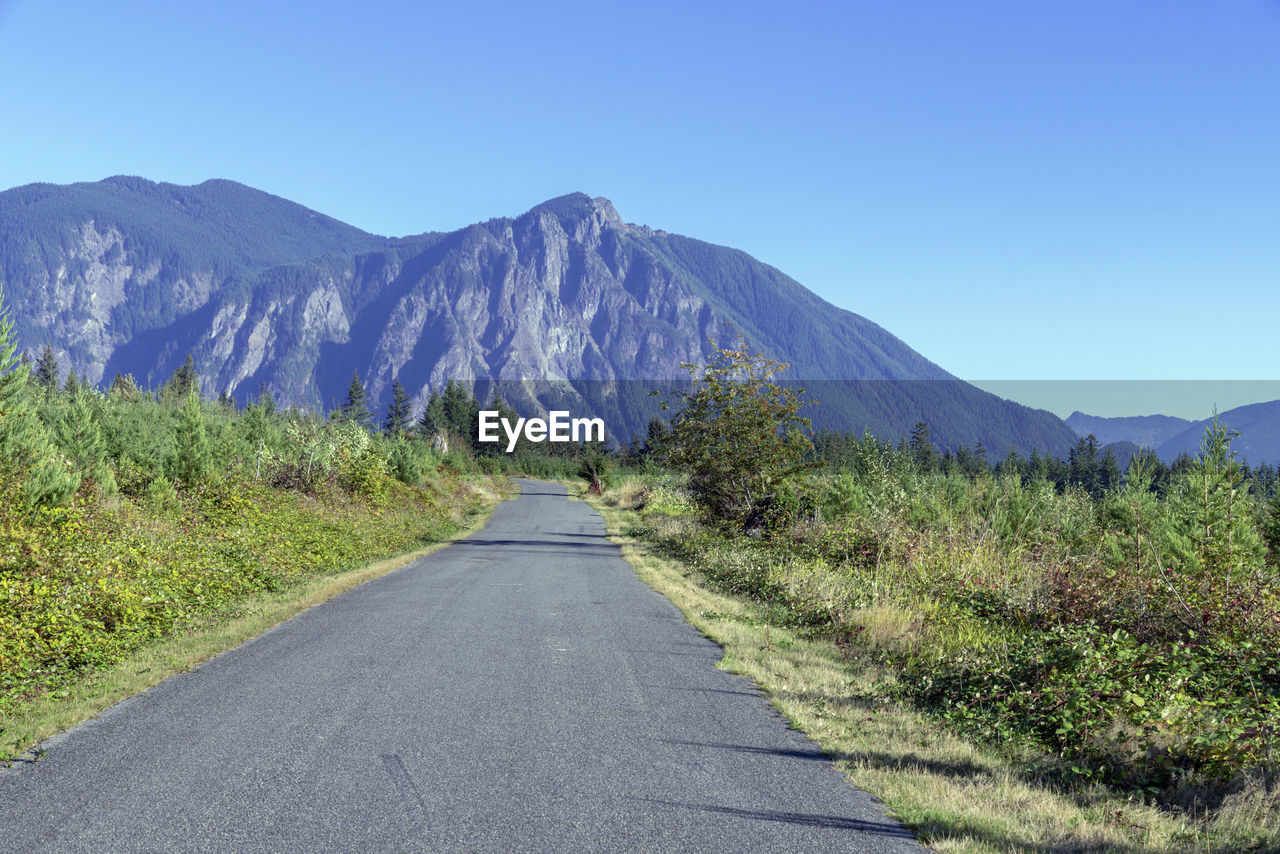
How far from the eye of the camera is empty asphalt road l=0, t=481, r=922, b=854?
4469 millimetres

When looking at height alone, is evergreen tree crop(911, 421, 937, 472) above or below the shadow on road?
above

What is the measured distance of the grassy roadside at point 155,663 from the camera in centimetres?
620

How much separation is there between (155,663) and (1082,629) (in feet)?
29.9

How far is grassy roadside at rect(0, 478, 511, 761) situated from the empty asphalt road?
0.24 meters

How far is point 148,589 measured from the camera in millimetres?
10477

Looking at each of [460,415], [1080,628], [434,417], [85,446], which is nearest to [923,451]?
[460,415]

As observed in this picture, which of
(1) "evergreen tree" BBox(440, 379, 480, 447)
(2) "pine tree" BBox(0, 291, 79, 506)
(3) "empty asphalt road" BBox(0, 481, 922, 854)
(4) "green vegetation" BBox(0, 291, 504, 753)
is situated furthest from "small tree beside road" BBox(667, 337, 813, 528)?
(1) "evergreen tree" BBox(440, 379, 480, 447)

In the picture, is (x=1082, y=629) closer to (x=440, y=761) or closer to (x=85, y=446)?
(x=440, y=761)

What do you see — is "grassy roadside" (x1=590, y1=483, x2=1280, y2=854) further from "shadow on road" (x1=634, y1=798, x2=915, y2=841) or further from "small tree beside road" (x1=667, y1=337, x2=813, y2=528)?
"small tree beside road" (x1=667, y1=337, x2=813, y2=528)

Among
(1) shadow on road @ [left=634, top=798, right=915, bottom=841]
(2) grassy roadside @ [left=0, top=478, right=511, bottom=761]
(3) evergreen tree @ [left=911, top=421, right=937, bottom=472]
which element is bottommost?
(2) grassy roadside @ [left=0, top=478, right=511, bottom=761]

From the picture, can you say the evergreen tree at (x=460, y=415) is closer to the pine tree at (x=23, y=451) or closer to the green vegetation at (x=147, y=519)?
the green vegetation at (x=147, y=519)

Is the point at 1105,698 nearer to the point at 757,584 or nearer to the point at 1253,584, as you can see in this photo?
the point at 1253,584

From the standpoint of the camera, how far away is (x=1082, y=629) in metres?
7.66

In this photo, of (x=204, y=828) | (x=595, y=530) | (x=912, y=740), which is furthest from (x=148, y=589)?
(x=595, y=530)
